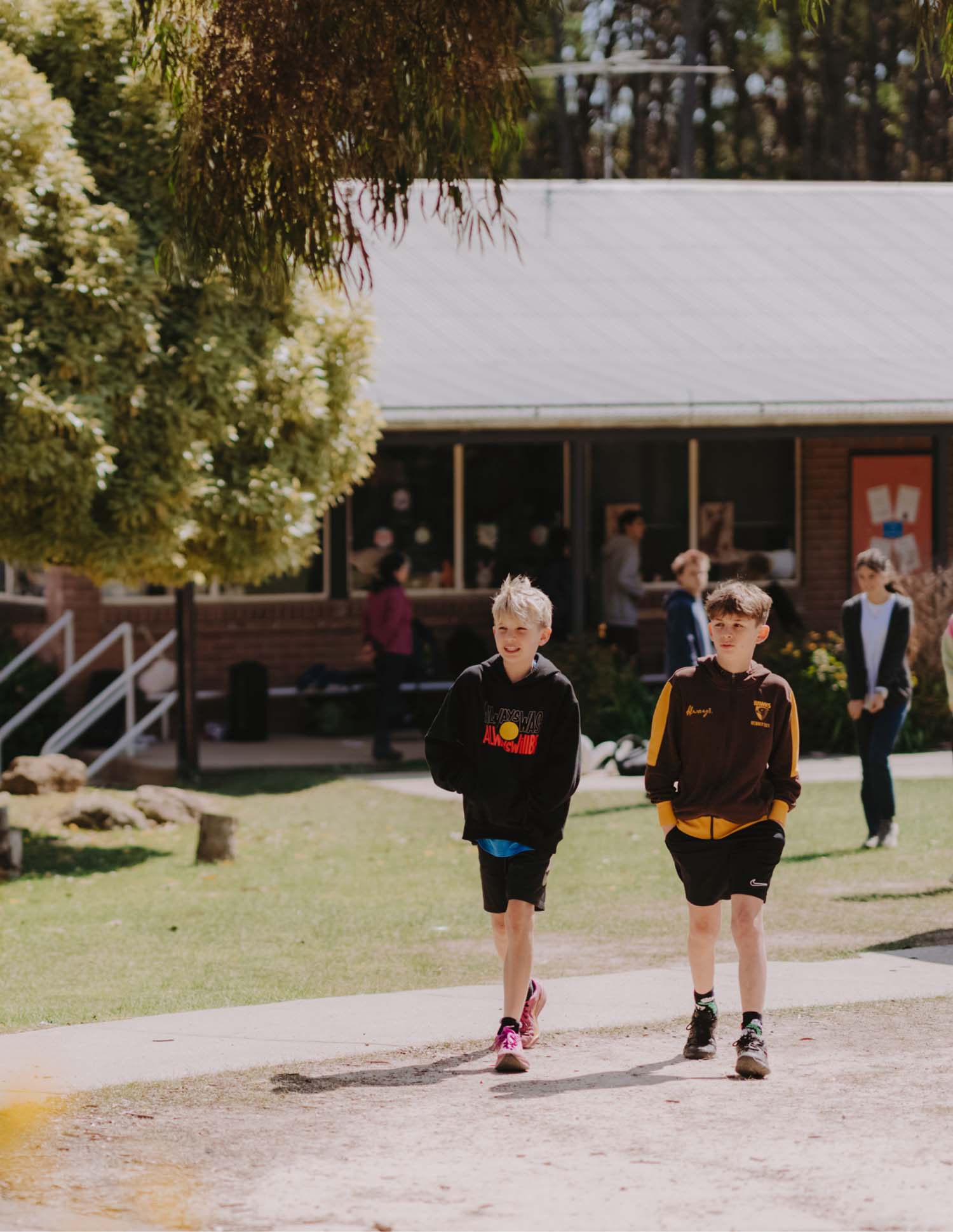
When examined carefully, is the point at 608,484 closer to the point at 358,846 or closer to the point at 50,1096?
the point at 358,846

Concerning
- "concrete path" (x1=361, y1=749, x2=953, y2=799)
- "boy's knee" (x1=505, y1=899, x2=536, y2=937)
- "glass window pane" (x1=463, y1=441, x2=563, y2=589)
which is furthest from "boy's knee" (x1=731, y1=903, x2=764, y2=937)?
"glass window pane" (x1=463, y1=441, x2=563, y2=589)

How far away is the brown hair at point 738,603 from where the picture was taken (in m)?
6.24

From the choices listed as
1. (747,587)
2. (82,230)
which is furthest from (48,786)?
(747,587)

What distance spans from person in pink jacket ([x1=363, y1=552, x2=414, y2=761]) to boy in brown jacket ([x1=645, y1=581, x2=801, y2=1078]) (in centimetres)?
1019

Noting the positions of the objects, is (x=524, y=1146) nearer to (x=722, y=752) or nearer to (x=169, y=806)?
(x=722, y=752)

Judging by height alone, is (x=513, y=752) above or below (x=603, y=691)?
above

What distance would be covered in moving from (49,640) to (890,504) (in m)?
9.15

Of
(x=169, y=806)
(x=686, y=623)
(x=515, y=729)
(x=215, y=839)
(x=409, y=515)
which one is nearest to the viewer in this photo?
(x=515, y=729)

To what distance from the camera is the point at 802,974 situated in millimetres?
7953

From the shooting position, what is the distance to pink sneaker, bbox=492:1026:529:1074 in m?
6.22

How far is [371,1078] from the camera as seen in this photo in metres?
6.24

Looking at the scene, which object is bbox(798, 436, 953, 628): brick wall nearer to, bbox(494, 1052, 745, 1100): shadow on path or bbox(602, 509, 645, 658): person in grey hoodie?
bbox(602, 509, 645, 658): person in grey hoodie

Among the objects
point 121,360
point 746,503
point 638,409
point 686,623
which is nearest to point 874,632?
point 686,623

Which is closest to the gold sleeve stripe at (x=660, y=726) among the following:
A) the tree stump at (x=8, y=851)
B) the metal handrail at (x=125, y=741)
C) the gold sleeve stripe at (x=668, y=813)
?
the gold sleeve stripe at (x=668, y=813)
